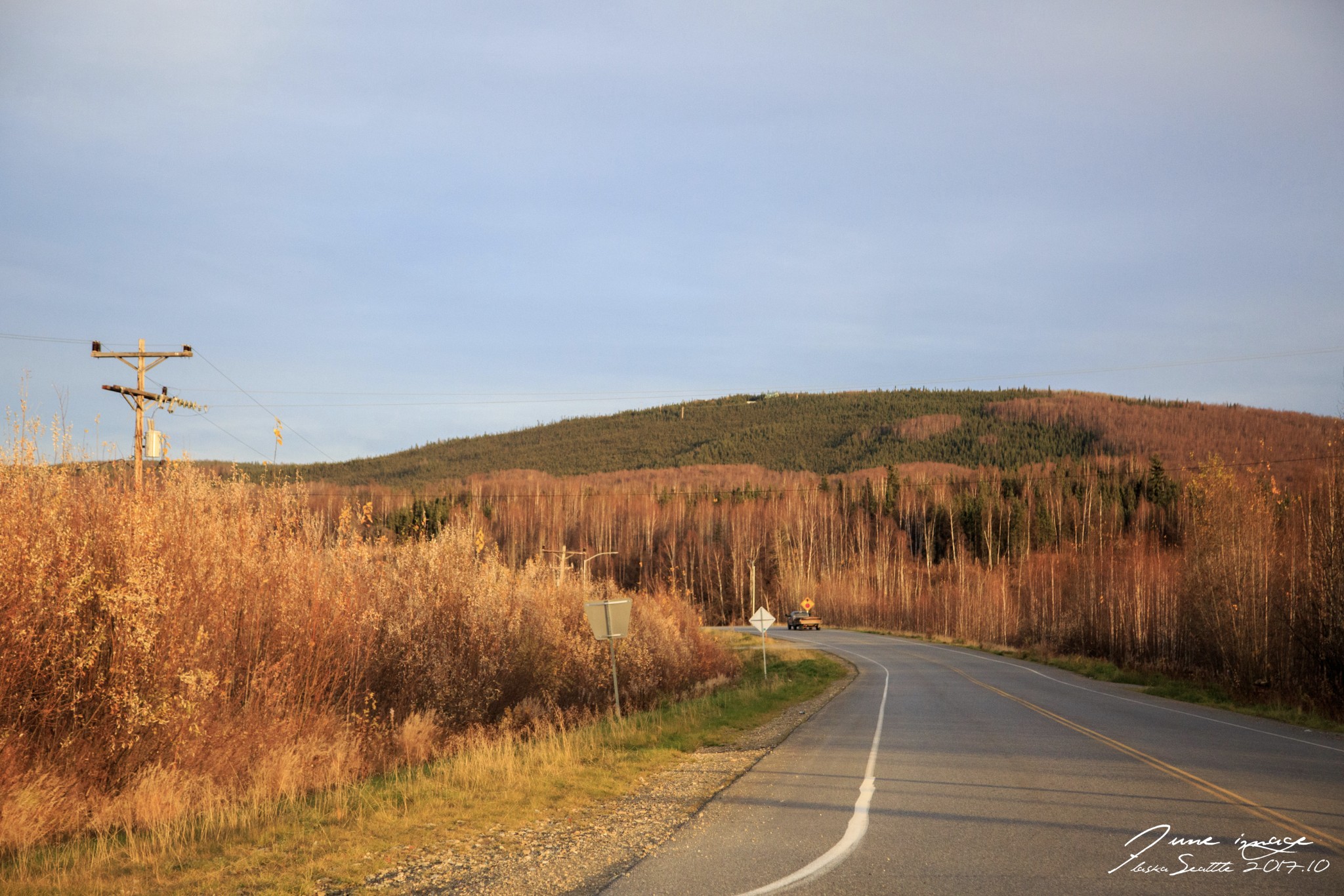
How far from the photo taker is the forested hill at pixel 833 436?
429 feet

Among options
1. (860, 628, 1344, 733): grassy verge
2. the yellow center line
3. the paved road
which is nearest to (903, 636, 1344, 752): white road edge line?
the paved road

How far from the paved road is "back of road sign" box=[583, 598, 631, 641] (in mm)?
4107

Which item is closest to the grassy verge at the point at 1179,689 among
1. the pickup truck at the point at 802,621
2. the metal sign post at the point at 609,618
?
the metal sign post at the point at 609,618

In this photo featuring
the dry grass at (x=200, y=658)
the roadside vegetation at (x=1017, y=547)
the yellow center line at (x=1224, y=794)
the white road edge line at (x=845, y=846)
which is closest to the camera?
the white road edge line at (x=845, y=846)

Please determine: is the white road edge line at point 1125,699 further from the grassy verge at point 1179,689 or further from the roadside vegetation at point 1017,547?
the roadside vegetation at point 1017,547

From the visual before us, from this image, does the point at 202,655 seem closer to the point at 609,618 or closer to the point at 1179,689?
the point at 609,618

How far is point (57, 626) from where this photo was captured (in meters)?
11.5

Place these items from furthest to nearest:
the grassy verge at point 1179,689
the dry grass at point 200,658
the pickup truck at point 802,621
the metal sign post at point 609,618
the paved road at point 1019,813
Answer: the pickup truck at point 802,621 → the grassy verge at point 1179,689 → the metal sign post at point 609,618 → the dry grass at point 200,658 → the paved road at point 1019,813

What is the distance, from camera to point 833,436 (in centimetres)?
16075

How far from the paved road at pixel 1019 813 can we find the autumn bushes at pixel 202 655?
6123 millimetres

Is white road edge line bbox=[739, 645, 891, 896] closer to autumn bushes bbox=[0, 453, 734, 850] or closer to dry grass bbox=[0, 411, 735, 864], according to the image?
dry grass bbox=[0, 411, 735, 864]

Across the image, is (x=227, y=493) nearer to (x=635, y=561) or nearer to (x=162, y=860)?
(x=162, y=860)

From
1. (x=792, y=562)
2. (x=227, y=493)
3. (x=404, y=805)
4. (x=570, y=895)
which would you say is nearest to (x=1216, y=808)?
(x=570, y=895)
